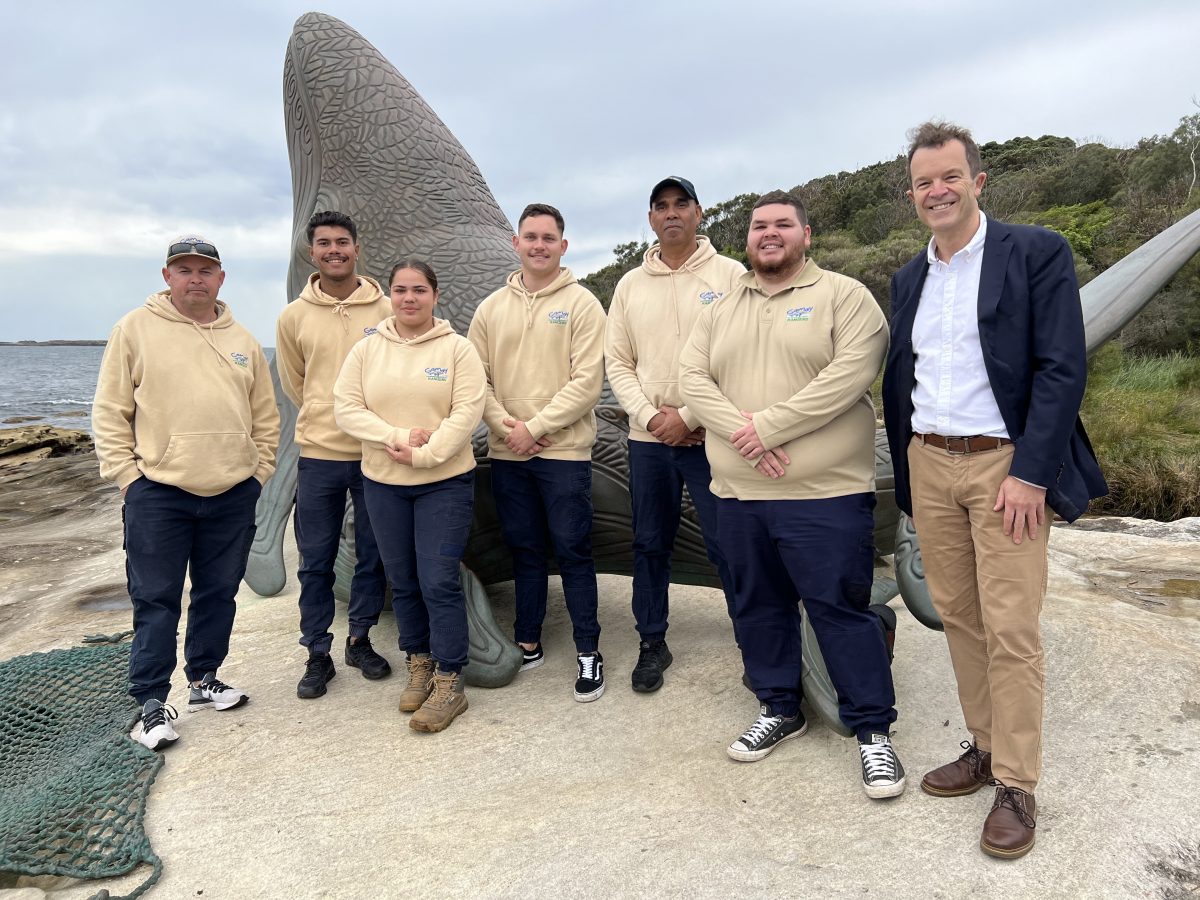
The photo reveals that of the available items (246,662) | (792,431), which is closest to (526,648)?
(246,662)

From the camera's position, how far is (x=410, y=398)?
3295 mm

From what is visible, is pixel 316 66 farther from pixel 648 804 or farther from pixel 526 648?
pixel 648 804

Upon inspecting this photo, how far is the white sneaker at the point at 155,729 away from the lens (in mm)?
3270

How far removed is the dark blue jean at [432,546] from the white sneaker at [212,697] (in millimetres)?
896

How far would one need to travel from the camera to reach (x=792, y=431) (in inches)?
109

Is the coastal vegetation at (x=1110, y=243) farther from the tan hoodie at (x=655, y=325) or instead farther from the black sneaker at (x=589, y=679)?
the black sneaker at (x=589, y=679)

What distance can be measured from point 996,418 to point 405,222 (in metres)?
3.74

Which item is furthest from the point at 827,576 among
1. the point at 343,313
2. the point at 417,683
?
the point at 343,313

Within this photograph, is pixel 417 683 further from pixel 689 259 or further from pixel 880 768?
pixel 689 259

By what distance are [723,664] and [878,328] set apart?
188 cm

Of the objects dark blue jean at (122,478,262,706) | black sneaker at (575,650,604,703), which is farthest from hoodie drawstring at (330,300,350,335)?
black sneaker at (575,650,604,703)

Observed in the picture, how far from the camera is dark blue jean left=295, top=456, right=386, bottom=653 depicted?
3680 millimetres

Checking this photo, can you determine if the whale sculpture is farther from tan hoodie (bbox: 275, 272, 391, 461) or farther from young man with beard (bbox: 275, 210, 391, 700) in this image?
tan hoodie (bbox: 275, 272, 391, 461)

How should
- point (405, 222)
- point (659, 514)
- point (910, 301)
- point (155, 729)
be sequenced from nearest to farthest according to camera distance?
point (910, 301) → point (155, 729) → point (659, 514) → point (405, 222)
